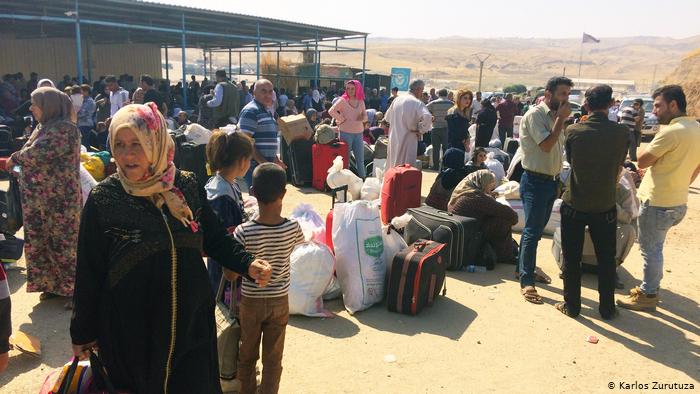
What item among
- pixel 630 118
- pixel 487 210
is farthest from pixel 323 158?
pixel 630 118

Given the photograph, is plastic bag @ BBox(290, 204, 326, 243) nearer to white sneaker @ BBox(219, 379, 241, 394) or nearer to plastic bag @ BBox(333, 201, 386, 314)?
plastic bag @ BBox(333, 201, 386, 314)

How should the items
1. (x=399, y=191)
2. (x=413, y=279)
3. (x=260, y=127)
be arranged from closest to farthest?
(x=413, y=279) → (x=260, y=127) → (x=399, y=191)

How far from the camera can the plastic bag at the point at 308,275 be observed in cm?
387

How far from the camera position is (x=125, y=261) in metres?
1.77

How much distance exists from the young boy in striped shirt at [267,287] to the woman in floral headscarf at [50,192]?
6.45ft

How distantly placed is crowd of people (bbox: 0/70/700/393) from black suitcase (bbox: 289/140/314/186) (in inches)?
30.3

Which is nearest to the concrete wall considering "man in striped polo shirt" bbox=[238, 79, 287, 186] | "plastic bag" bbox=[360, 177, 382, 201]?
"plastic bag" bbox=[360, 177, 382, 201]

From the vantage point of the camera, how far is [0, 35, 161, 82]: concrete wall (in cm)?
1981

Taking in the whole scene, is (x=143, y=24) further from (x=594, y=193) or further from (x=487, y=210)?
(x=594, y=193)

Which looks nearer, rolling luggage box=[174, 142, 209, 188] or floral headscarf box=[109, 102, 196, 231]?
floral headscarf box=[109, 102, 196, 231]

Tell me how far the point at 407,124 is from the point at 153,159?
17.9 feet

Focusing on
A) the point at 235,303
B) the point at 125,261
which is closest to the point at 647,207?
the point at 235,303

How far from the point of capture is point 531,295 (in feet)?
14.5

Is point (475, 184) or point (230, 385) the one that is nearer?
point (230, 385)
